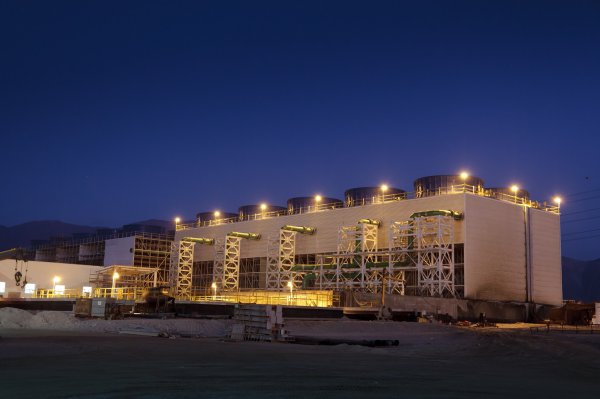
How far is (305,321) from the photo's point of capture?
124ft

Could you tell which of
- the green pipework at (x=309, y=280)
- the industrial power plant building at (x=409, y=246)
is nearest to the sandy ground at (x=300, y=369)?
the industrial power plant building at (x=409, y=246)

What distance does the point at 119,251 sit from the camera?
271 ft

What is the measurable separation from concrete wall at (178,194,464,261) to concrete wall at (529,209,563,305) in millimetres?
9202

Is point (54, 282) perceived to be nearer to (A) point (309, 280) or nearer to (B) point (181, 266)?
(B) point (181, 266)

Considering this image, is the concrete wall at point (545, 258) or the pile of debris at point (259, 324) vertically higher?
the concrete wall at point (545, 258)

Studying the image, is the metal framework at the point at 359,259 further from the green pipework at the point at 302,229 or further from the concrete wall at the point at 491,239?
the green pipework at the point at 302,229

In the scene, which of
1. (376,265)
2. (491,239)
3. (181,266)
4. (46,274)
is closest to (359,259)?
(376,265)

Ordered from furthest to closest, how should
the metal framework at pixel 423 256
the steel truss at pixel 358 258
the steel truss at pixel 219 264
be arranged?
the steel truss at pixel 219 264
the steel truss at pixel 358 258
the metal framework at pixel 423 256

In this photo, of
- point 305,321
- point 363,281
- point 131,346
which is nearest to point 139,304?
point 305,321

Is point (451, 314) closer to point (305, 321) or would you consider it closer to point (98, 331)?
point (305, 321)

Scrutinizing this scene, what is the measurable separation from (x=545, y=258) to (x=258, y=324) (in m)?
41.6

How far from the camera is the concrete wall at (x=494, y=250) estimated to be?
2157 inches

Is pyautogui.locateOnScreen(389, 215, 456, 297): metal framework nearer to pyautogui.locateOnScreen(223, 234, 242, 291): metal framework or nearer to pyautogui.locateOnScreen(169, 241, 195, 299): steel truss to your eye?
pyautogui.locateOnScreen(223, 234, 242, 291): metal framework

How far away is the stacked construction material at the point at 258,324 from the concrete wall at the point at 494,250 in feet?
100
